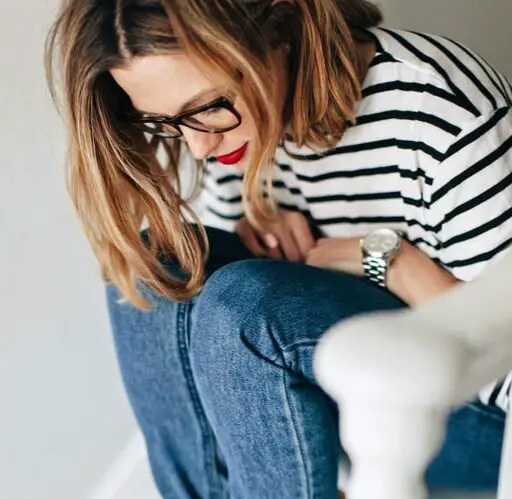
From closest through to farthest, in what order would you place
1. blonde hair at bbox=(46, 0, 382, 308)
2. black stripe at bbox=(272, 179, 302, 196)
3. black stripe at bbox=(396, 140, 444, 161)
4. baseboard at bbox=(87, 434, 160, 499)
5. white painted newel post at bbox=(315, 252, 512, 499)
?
white painted newel post at bbox=(315, 252, 512, 499), blonde hair at bbox=(46, 0, 382, 308), black stripe at bbox=(396, 140, 444, 161), black stripe at bbox=(272, 179, 302, 196), baseboard at bbox=(87, 434, 160, 499)

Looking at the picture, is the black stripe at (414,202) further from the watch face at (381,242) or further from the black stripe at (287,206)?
the black stripe at (287,206)

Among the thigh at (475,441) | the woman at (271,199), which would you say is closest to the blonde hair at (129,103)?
the woman at (271,199)

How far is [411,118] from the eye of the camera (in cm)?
75

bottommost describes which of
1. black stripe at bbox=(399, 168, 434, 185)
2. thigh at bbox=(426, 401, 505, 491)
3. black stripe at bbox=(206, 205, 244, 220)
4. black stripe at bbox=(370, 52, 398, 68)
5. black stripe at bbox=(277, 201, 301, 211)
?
thigh at bbox=(426, 401, 505, 491)

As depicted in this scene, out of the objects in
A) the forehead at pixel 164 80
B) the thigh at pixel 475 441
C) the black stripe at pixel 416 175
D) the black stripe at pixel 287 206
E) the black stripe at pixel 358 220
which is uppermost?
the forehead at pixel 164 80

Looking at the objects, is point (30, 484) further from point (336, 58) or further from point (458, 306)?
point (458, 306)

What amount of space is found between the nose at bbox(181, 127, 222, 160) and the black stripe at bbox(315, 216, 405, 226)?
18 cm

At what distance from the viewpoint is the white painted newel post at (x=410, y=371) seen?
342 millimetres

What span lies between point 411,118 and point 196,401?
0.33 meters

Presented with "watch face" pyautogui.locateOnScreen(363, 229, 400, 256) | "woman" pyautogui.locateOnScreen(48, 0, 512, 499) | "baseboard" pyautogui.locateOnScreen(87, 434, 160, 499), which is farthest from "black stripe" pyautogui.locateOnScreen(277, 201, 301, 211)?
"baseboard" pyautogui.locateOnScreen(87, 434, 160, 499)

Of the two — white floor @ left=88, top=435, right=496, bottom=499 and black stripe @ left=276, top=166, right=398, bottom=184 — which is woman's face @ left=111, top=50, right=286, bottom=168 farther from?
white floor @ left=88, top=435, right=496, bottom=499

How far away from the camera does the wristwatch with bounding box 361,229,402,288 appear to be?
0.81 metres

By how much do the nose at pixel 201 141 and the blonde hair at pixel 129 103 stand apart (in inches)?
1.3

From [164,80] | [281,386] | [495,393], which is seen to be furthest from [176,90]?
[495,393]
